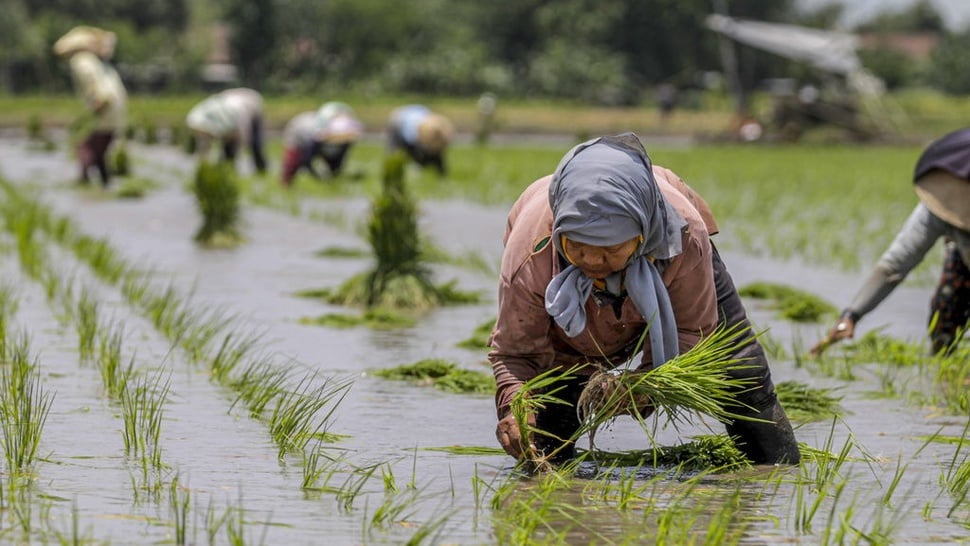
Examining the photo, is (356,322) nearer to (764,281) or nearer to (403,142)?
(764,281)

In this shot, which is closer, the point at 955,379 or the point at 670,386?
the point at 670,386

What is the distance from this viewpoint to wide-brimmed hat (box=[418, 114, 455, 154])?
17609mm

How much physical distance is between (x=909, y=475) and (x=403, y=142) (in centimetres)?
1329

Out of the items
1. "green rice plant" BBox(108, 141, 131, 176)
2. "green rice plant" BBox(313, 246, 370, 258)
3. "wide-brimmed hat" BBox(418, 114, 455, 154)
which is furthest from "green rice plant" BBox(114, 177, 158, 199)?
"green rice plant" BBox(313, 246, 370, 258)

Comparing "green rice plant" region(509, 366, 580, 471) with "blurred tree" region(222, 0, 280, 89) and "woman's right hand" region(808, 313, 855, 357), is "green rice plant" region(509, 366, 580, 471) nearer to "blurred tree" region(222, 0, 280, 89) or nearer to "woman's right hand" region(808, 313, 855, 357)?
"woman's right hand" region(808, 313, 855, 357)

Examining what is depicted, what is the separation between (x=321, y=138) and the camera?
18.1 m

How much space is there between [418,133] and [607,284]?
13.3 metres

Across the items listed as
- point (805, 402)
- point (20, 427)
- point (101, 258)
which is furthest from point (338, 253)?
point (20, 427)

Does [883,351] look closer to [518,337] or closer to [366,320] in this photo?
[366,320]

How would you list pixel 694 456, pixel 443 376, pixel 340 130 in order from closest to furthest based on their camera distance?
pixel 694 456
pixel 443 376
pixel 340 130

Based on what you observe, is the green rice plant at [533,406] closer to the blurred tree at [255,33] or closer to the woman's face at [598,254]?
the woman's face at [598,254]

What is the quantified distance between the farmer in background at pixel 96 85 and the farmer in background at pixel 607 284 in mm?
12270

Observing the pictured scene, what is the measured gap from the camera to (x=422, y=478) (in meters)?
4.82

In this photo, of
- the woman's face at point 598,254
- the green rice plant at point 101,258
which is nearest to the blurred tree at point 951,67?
the green rice plant at point 101,258
